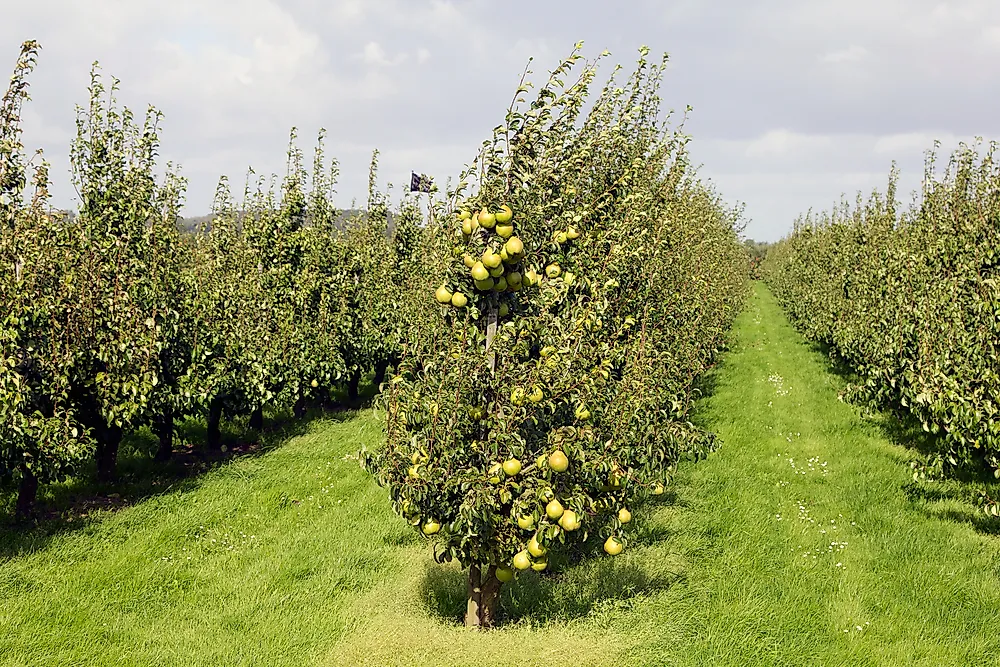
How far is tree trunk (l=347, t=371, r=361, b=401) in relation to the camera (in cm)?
1631

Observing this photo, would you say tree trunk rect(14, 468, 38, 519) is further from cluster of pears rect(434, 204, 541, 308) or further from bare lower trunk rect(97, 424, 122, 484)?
cluster of pears rect(434, 204, 541, 308)

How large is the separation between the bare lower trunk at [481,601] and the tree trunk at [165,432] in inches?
257

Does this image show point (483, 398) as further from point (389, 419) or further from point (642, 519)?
point (642, 519)

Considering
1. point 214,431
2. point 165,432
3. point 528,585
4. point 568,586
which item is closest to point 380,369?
point 214,431

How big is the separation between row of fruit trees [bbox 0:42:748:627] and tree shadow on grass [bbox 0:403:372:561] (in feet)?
1.21

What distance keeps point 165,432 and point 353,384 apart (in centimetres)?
543

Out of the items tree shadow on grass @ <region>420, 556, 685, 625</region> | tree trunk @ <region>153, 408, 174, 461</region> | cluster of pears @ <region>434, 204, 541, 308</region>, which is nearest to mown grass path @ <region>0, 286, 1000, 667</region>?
tree shadow on grass @ <region>420, 556, 685, 625</region>

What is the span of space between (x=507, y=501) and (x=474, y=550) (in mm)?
695

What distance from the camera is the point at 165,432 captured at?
11914 millimetres

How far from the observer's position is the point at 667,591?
748 cm

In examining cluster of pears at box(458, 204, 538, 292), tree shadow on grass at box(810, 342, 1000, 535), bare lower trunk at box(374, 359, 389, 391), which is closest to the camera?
cluster of pears at box(458, 204, 538, 292)

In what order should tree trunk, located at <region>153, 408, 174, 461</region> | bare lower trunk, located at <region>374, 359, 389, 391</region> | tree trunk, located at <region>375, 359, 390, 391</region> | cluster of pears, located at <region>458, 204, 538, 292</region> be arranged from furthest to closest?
bare lower trunk, located at <region>374, 359, 389, 391</region>
tree trunk, located at <region>375, 359, 390, 391</region>
tree trunk, located at <region>153, 408, 174, 461</region>
cluster of pears, located at <region>458, 204, 538, 292</region>

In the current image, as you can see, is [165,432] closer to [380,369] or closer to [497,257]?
[380,369]

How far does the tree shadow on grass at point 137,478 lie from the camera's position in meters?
9.30
